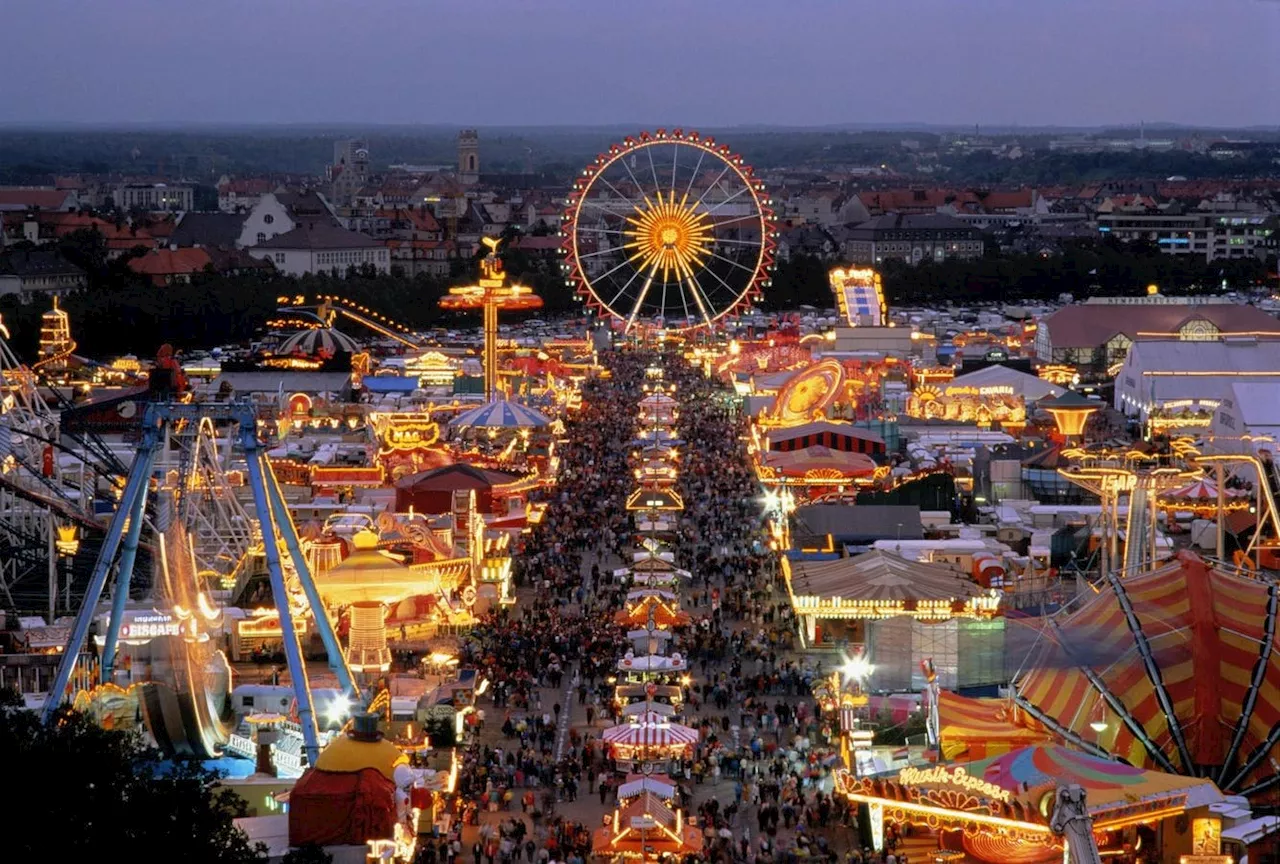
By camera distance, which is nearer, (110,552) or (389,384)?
(110,552)

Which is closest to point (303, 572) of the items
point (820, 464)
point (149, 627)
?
point (149, 627)

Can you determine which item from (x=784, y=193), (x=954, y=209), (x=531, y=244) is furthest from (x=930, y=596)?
(x=784, y=193)

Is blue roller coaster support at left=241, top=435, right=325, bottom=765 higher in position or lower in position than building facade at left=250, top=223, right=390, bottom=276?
higher

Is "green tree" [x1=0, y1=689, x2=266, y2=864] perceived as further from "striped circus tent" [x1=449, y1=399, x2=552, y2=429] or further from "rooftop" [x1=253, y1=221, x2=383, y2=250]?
"rooftop" [x1=253, y1=221, x2=383, y2=250]

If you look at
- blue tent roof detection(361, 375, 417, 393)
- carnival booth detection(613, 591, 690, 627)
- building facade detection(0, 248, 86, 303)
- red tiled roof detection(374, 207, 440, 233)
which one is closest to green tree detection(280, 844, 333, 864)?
carnival booth detection(613, 591, 690, 627)

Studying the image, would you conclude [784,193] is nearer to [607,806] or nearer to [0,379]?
[0,379]

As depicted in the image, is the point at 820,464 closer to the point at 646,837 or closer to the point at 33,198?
the point at 646,837

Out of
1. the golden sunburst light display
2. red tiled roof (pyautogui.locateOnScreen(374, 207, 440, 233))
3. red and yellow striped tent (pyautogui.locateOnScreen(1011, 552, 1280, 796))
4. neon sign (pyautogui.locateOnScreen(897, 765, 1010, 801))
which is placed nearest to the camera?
neon sign (pyautogui.locateOnScreen(897, 765, 1010, 801))

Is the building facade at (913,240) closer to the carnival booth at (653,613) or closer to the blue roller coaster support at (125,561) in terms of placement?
the carnival booth at (653,613)
